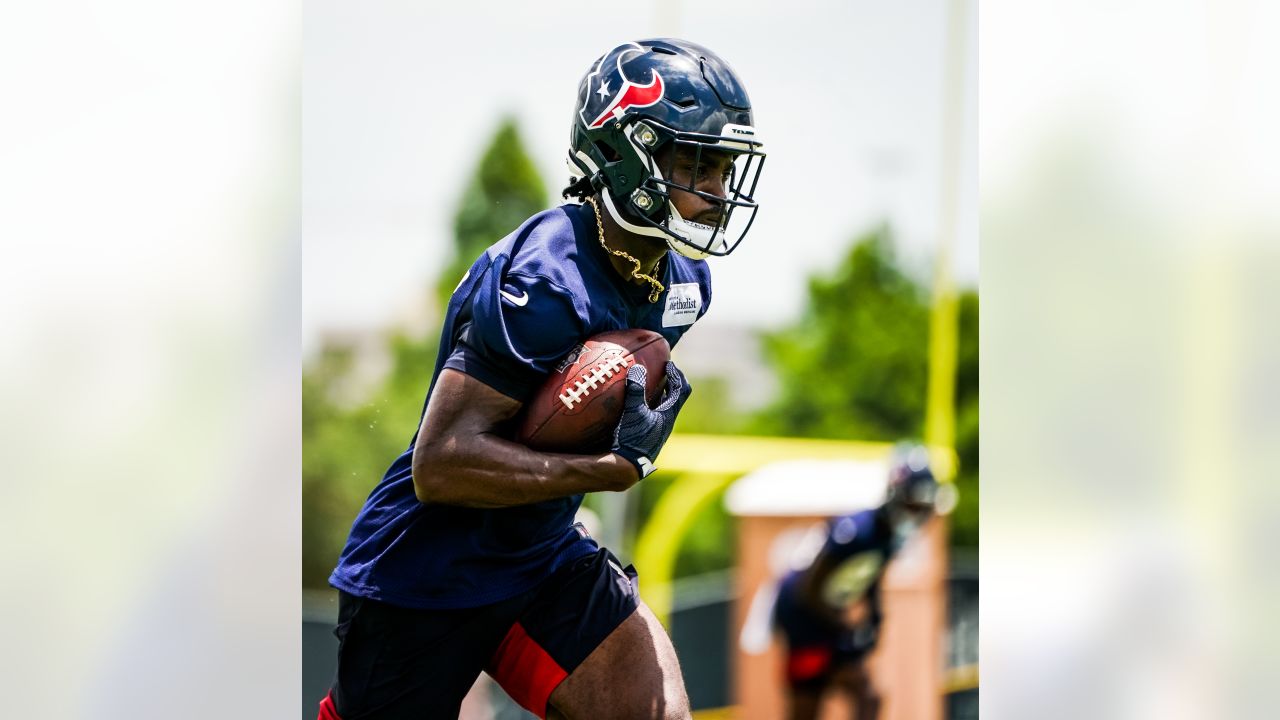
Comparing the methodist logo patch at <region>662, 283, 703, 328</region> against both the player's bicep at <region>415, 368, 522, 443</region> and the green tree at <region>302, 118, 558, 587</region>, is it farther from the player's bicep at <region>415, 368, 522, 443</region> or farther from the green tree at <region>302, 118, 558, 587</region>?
the green tree at <region>302, 118, 558, 587</region>

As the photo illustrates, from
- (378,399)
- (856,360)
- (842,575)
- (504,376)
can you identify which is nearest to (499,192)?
(378,399)

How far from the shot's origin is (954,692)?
840 centimetres

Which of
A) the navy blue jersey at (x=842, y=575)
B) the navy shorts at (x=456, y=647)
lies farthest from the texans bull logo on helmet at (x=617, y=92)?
the navy blue jersey at (x=842, y=575)

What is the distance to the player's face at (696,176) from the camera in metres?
2.73

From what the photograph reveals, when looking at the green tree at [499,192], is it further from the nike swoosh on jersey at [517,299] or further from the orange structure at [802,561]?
the nike swoosh on jersey at [517,299]

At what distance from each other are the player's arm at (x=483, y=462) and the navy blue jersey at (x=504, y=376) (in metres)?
0.05

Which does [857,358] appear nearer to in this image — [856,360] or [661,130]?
[856,360]

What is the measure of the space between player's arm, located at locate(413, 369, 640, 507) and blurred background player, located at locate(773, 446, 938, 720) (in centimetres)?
482

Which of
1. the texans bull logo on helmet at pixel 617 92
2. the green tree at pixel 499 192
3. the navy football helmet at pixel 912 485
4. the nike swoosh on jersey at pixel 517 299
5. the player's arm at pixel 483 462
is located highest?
the green tree at pixel 499 192

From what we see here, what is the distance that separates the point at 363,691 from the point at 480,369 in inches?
29.9

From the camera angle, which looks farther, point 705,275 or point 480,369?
point 705,275
